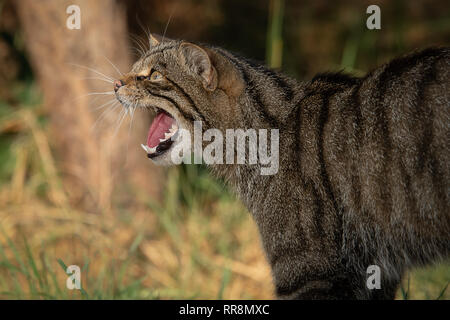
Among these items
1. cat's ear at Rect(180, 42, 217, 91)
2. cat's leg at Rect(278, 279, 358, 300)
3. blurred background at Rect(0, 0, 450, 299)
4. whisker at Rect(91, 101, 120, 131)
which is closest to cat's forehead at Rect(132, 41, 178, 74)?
cat's ear at Rect(180, 42, 217, 91)

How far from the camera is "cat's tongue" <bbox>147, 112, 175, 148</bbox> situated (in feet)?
8.61

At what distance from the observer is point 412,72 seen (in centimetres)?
219

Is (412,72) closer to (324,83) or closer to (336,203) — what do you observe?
(324,83)

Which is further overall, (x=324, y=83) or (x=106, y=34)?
(x=106, y=34)

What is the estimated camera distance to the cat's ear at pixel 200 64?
93.4 inches

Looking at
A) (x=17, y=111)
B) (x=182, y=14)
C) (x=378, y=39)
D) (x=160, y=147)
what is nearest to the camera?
(x=160, y=147)

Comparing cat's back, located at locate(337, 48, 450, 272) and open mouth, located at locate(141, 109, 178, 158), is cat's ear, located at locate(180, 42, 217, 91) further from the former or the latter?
cat's back, located at locate(337, 48, 450, 272)

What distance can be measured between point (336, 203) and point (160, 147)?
2.88ft

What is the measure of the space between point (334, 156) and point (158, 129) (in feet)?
2.89

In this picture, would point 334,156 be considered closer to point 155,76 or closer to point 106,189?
point 155,76

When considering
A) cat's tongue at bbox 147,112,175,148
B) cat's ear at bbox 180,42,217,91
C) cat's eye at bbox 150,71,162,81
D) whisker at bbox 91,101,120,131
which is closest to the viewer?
cat's ear at bbox 180,42,217,91

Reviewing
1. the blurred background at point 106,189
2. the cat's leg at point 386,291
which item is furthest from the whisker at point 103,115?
the cat's leg at point 386,291
